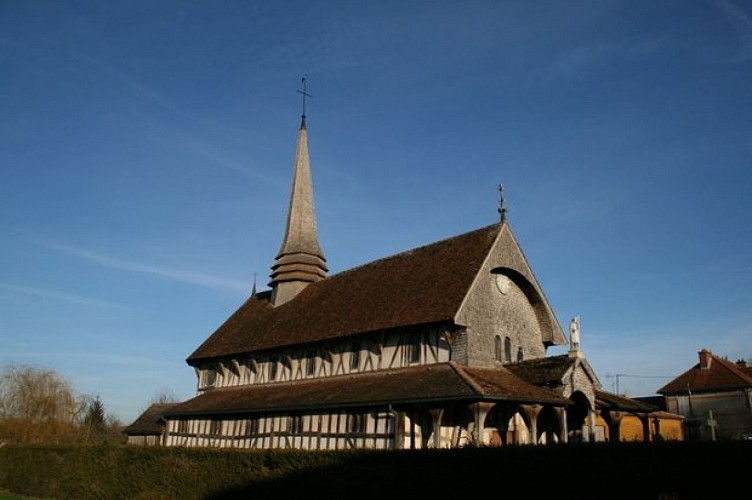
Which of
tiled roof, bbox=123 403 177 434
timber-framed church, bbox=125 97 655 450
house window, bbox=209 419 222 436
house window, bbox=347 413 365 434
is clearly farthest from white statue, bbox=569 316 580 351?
tiled roof, bbox=123 403 177 434

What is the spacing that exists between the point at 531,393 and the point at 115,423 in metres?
80.4

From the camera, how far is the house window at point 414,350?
83.8 feet

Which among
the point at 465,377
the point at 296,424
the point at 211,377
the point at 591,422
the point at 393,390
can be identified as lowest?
the point at 296,424

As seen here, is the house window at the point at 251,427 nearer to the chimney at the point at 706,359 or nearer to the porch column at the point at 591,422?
the porch column at the point at 591,422

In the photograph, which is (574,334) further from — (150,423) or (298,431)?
(150,423)

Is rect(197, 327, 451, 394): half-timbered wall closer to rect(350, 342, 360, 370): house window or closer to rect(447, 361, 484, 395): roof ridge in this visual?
rect(350, 342, 360, 370): house window

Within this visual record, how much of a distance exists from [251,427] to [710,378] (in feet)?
125

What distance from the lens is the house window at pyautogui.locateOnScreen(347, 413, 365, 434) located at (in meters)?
24.3

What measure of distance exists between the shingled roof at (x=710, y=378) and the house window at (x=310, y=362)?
3479 cm

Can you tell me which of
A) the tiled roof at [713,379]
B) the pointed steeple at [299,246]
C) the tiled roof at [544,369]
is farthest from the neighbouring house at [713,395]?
the pointed steeple at [299,246]

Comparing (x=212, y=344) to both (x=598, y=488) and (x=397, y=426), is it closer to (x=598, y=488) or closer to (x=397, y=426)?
(x=397, y=426)

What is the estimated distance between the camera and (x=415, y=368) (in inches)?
994

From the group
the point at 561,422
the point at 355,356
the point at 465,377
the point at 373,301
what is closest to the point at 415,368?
the point at 465,377

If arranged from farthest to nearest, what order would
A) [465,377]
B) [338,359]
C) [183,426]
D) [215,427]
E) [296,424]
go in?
[183,426], [215,427], [338,359], [296,424], [465,377]
